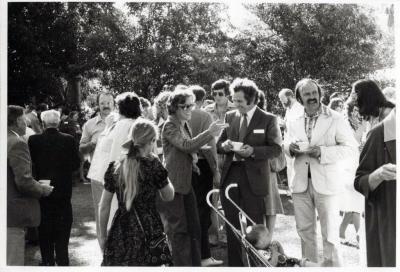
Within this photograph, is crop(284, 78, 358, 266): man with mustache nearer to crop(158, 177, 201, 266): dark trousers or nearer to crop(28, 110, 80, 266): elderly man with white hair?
crop(158, 177, 201, 266): dark trousers

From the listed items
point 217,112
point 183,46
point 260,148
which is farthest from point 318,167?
point 183,46

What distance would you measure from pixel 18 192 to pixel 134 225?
4.61 feet

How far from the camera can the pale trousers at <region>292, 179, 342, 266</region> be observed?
4.54m

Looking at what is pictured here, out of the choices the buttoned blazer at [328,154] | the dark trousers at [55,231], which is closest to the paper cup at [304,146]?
the buttoned blazer at [328,154]

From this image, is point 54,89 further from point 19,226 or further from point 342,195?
point 342,195

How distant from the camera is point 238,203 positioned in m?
4.68

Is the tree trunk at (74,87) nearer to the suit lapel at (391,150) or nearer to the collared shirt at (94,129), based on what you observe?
the collared shirt at (94,129)

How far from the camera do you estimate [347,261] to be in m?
5.29

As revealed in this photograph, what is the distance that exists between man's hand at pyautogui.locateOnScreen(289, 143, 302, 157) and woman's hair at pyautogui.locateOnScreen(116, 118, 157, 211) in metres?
1.54

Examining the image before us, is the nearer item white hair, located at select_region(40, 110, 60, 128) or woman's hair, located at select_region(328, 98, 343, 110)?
white hair, located at select_region(40, 110, 60, 128)

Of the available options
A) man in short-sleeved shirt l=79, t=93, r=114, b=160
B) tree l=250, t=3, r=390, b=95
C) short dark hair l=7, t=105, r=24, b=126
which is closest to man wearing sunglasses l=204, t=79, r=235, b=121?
tree l=250, t=3, r=390, b=95

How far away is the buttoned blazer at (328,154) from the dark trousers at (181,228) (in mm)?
1012

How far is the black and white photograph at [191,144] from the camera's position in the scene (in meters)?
3.58

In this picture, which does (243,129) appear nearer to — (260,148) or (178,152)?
(260,148)
